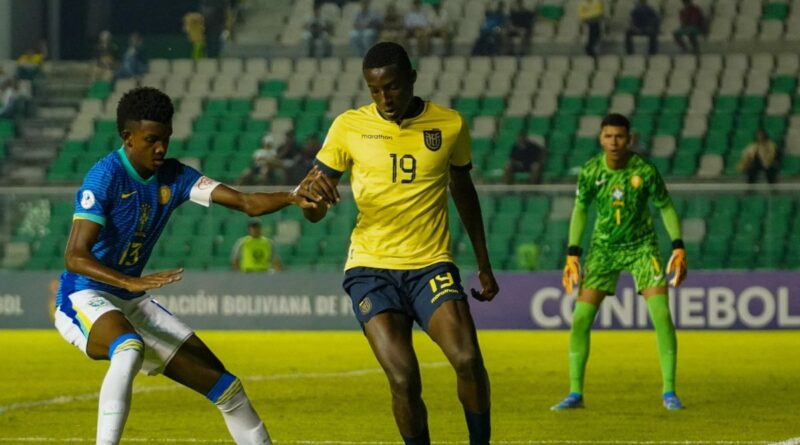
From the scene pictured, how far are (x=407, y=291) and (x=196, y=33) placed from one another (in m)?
24.0

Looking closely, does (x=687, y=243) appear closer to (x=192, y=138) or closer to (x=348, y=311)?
(x=348, y=311)

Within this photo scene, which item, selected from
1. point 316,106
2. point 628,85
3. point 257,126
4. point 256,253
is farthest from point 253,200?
Result: point 316,106

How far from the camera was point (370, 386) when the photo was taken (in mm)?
13141

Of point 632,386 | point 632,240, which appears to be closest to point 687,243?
point 632,386

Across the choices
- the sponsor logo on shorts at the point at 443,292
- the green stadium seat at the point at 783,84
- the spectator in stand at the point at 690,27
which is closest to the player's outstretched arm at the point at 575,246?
the sponsor logo on shorts at the point at 443,292

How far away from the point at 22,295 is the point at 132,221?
48.1 ft

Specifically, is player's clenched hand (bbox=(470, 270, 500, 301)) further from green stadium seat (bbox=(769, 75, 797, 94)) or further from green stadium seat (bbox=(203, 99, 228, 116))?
green stadium seat (bbox=(203, 99, 228, 116))

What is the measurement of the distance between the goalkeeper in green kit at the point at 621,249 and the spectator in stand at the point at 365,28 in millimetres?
17493

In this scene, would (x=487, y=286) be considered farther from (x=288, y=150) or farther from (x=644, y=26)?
(x=644, y=26)

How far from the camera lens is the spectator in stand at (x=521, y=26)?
28.1m

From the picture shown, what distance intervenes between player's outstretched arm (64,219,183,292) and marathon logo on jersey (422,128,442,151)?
1441 millimetres

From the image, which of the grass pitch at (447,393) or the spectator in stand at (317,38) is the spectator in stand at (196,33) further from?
the grass pitch at (447,393)

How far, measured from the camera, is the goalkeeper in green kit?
11234 mm

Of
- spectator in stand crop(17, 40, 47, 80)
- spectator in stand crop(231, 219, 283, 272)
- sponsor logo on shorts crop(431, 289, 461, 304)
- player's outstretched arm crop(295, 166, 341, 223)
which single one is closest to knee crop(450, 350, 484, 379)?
sponsor logo on shorts crop(431, 289, 461, 304)
